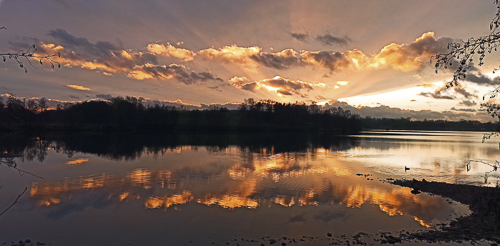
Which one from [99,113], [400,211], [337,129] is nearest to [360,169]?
[400,211]

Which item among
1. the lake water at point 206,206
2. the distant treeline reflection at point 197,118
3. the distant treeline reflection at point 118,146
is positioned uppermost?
the distant treeline reflection at point 197,118

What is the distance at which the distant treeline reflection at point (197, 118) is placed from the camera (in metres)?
126

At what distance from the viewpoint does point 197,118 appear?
502 ft

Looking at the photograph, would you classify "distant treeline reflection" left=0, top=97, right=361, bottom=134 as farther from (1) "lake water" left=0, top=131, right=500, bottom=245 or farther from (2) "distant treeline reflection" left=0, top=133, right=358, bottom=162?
(1) "lake water" left=0, top=131, right=500, bottom=245

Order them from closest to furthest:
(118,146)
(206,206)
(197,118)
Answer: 1. (206,206)
2. (118,146)
3. (197,118)

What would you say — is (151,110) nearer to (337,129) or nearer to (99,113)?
(99,113)

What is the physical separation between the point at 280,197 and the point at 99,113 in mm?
139967

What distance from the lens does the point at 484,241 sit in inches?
507

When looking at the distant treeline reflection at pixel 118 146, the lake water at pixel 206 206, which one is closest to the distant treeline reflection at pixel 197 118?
the distant treeline reflection at pixel 118 146

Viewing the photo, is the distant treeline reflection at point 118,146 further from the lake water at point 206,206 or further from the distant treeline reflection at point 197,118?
the distant treeline reflection at point 197,118

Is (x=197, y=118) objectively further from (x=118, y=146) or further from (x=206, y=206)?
(x=206, y=206)

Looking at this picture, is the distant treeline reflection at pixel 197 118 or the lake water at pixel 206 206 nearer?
the lake water at pixel 206 206

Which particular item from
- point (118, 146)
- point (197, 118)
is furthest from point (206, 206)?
point (197, 118)

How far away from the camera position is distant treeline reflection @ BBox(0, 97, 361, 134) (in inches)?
4948
